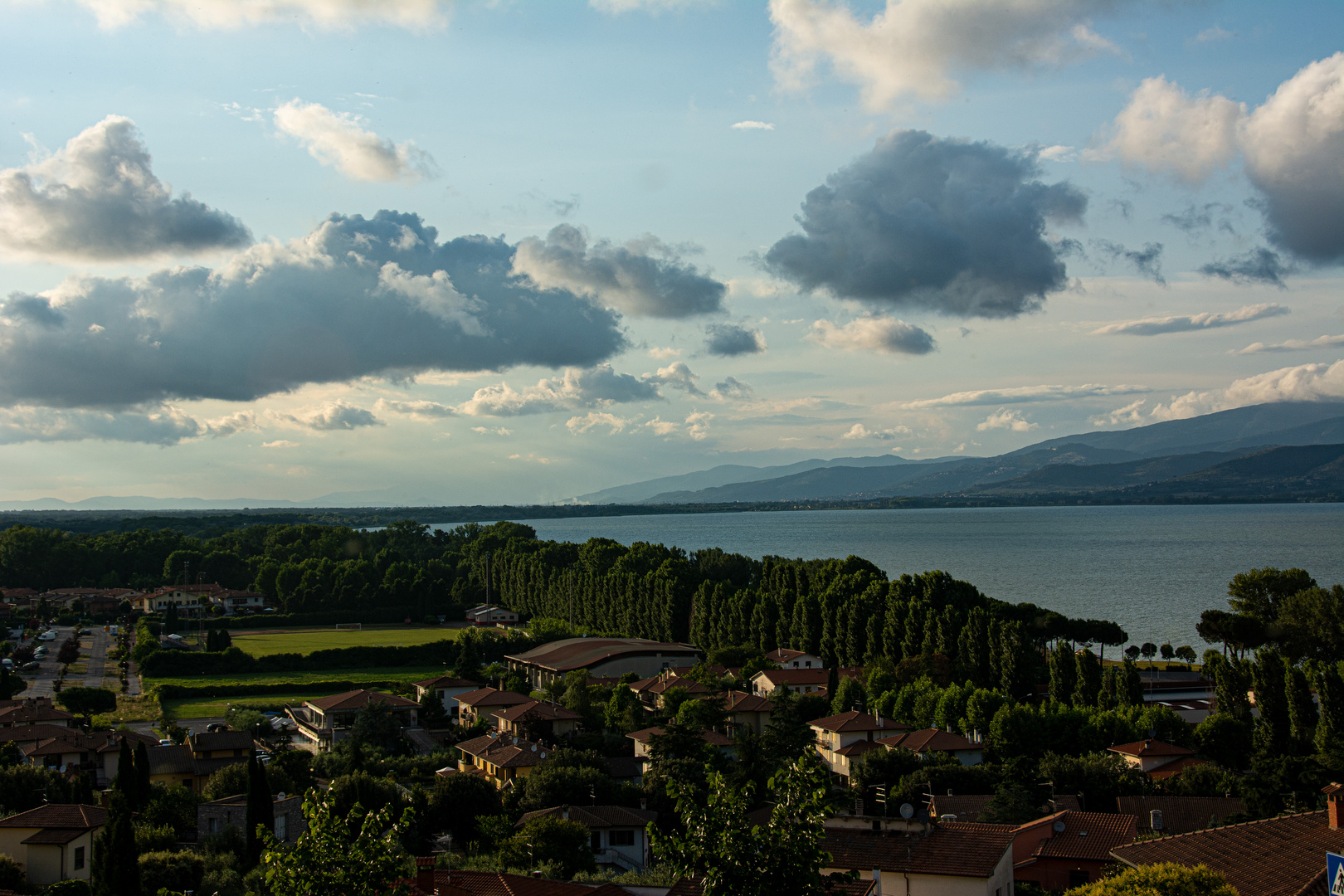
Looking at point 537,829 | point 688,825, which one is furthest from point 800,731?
point 688,825

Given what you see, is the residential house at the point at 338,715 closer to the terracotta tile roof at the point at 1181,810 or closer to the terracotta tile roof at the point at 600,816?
the terracotta tile roof at the point at 600,816

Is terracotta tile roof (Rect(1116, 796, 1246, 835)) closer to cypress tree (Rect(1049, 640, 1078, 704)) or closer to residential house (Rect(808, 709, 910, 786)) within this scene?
residential house (Rect(808, 709, 910, 786))

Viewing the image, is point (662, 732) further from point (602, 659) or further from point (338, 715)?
point (602, 659)

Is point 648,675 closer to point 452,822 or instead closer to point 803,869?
point 452,822

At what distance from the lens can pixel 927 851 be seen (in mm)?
18500

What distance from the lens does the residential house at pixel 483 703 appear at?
45.4 m

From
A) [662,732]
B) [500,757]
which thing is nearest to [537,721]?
[662,732]

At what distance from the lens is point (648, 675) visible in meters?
60.5

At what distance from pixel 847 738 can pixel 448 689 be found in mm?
21833

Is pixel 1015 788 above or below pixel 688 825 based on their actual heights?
below

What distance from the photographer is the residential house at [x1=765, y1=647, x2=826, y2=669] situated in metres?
57.0

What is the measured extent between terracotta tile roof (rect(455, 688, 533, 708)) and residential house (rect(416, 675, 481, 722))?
1.97 m

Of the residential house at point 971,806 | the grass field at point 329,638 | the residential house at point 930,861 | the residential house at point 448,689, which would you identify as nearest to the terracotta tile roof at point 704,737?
the residential house at point 971,806

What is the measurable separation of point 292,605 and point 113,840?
78304 millimetres
